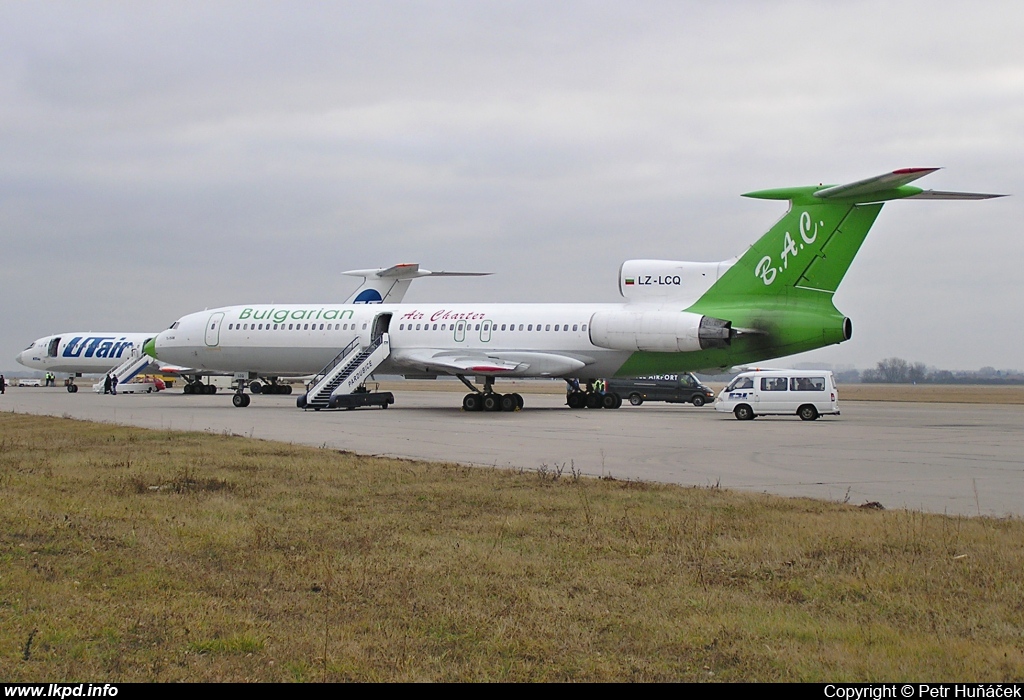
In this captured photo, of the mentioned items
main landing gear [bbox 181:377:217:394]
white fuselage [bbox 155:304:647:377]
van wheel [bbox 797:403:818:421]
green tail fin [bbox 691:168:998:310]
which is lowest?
van wheel [bbox 797:403:818:421]

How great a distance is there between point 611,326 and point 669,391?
14.2 meters

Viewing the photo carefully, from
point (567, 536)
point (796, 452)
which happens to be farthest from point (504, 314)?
point (567, 536)

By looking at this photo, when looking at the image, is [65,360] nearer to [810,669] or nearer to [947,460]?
[947,460]

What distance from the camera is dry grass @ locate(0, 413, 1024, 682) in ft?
17.4

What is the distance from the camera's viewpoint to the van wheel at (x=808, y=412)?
97.8 ft

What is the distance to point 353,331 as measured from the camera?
37.2m

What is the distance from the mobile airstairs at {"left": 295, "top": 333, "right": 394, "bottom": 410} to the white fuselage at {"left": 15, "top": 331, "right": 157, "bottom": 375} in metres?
28.9

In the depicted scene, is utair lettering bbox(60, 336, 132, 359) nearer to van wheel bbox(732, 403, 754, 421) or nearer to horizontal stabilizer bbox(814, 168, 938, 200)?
van wheel bbox(732, 403, 754, 421)

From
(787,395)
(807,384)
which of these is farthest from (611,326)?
(807,384)

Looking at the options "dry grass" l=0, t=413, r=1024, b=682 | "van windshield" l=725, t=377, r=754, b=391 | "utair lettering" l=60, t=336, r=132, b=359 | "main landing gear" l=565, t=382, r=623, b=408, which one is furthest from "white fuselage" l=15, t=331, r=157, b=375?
"dry grass" l=0, t=413, r=1024, b=682

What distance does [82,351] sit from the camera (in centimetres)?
6128

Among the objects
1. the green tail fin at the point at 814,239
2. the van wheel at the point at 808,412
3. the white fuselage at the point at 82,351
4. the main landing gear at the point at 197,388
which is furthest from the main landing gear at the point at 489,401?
the white fuselage at the point at 82,351

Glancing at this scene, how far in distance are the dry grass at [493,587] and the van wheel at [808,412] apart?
64.0 feet

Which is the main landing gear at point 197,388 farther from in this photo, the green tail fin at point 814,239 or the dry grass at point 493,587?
the dry grass at point 493,587
